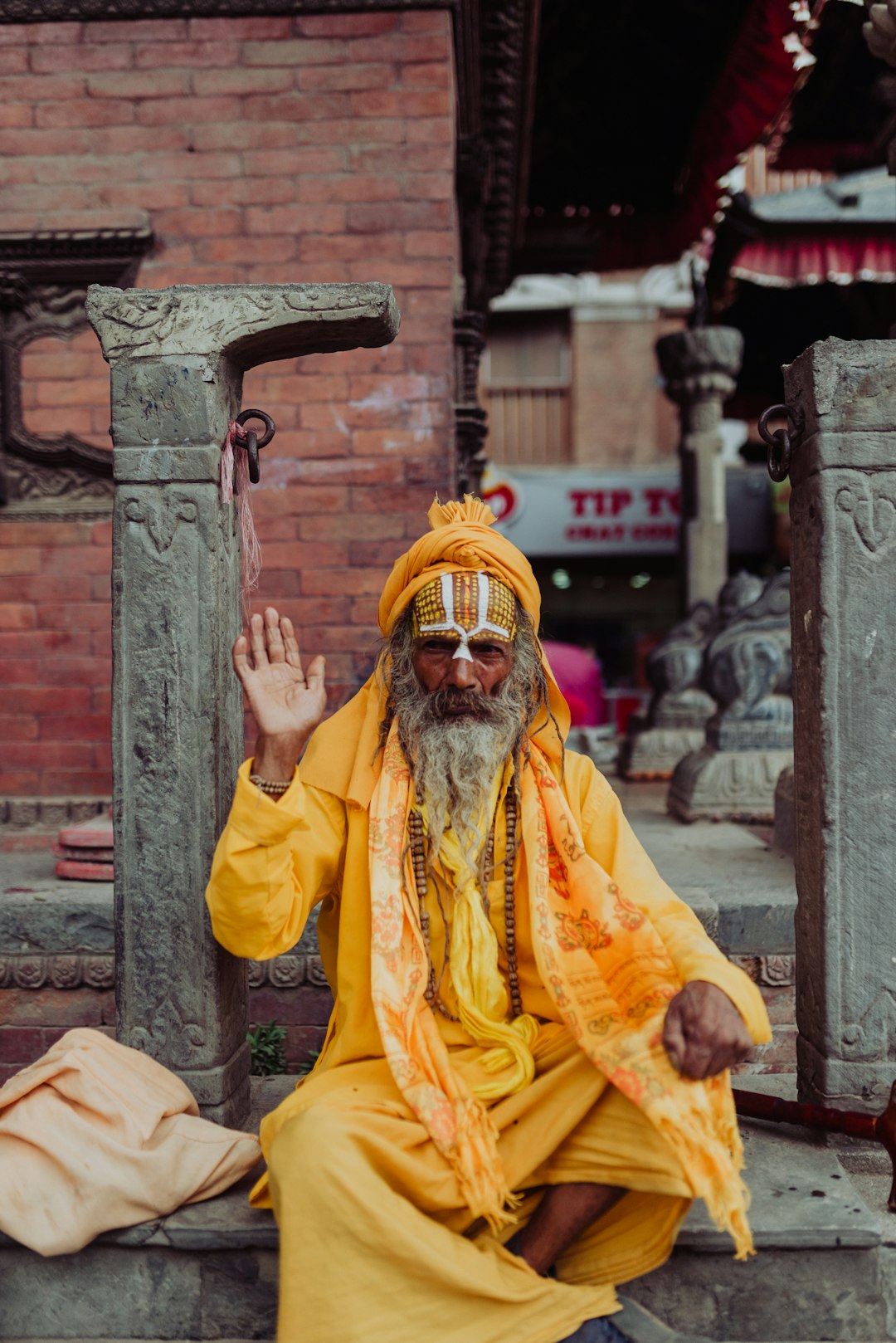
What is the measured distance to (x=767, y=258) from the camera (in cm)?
964

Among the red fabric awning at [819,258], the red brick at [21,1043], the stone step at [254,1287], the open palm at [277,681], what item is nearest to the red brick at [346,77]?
the open palm at [277,681]

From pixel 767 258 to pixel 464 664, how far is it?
333 inches

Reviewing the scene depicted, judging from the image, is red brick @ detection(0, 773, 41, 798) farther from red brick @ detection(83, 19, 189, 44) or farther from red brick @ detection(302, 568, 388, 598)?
red brick @ detection(83, 19, 189, 44)

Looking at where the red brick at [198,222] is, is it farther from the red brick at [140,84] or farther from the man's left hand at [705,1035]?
the man's left hand at [705,1035]

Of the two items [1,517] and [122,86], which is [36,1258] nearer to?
[1,517]

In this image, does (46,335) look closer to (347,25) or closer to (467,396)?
(347,25)

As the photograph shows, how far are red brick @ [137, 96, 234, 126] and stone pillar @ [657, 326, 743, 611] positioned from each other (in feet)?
21.2

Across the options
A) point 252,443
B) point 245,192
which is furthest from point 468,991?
point 245,192

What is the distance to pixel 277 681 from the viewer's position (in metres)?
2.45

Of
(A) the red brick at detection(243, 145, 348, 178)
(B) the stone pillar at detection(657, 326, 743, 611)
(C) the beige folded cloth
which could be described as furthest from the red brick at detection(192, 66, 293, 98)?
(B) the stone pillar at detection(657, 326, 743, 611)

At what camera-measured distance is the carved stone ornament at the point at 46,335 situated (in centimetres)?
467

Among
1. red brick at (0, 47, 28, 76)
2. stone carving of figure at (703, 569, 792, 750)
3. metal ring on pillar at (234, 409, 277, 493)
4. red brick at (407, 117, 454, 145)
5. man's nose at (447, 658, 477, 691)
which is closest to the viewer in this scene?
man's nose at (447, 658, 477, 691)

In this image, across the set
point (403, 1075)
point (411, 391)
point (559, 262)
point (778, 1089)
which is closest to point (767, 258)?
point (559, 262)

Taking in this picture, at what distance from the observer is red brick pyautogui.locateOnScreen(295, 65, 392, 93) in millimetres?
4578
